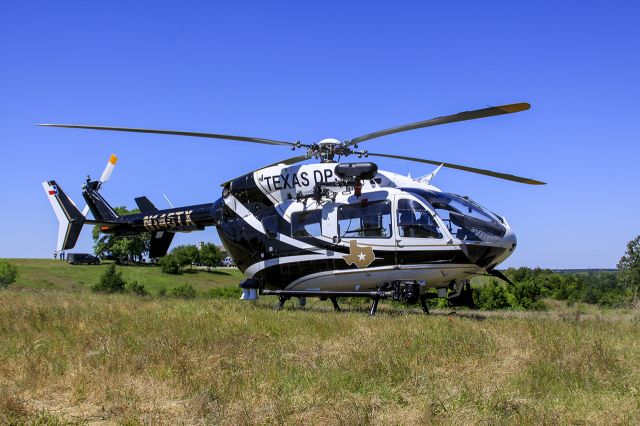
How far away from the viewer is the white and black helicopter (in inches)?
524

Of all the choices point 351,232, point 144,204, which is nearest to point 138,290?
point 144,204

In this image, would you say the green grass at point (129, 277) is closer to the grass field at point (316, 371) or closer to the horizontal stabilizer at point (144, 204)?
the horizontal stabilizer at point (144, 204)

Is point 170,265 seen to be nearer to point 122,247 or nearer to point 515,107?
point 122,247

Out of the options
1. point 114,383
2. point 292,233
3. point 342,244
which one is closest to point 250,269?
point 292,233

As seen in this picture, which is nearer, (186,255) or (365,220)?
(365,220)

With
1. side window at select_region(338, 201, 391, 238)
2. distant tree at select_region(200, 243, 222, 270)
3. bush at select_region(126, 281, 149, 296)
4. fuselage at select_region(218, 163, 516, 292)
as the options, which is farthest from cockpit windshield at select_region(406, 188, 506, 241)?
distant tree at select_region(200, 243, 222, 270)

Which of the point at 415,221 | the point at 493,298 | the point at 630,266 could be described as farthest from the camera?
the point at 630,266

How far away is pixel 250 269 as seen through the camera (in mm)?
16312

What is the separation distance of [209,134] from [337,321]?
5524mm

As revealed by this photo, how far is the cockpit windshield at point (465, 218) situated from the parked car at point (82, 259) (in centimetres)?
7914

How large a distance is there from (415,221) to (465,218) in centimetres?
112

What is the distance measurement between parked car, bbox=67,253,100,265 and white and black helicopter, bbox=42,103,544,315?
7352 centimetres

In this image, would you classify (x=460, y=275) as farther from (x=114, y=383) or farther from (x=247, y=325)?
(x=114, y=383)

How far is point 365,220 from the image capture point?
1415 centimetres
